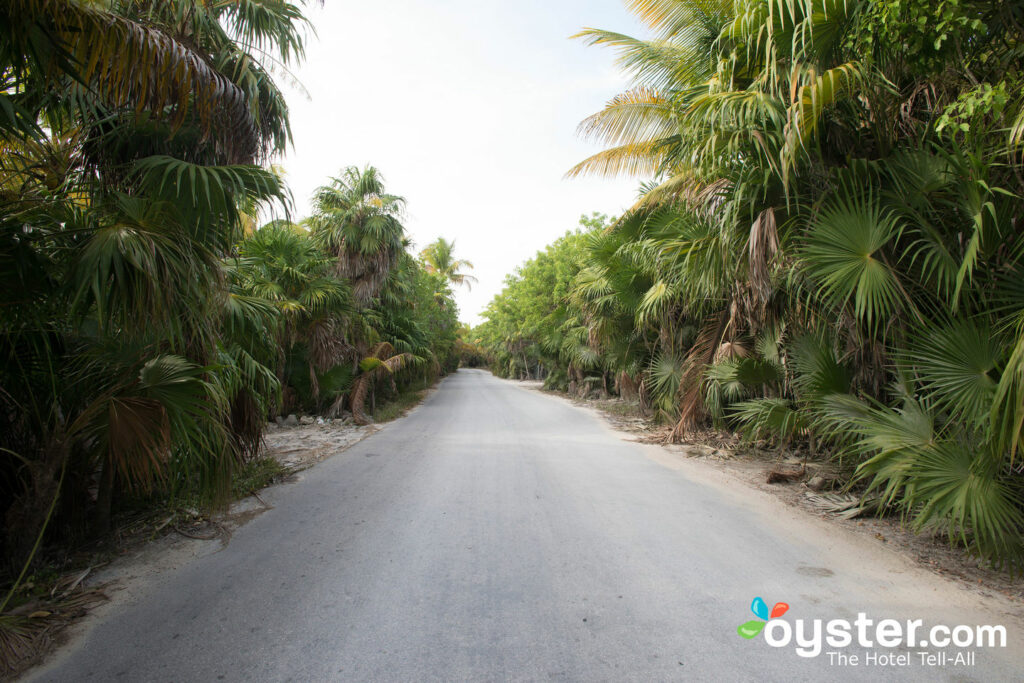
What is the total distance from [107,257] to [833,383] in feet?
18.9

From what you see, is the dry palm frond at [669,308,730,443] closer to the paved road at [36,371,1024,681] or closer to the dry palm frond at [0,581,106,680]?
the paved road at [36,371,1024,681]

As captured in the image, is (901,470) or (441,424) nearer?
(901,470)

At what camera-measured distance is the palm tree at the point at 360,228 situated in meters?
12.1

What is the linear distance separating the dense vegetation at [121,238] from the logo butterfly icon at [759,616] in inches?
140

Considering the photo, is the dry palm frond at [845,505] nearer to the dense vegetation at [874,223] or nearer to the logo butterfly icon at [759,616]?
the dense vegetation at [874,223]

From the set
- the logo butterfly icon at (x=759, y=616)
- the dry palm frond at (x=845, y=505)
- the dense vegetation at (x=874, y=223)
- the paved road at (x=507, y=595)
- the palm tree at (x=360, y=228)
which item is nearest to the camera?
the paved road at (x=507, y=595)

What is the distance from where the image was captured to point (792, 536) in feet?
13.1

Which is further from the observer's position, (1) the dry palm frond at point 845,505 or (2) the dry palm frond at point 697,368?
(2) the dry palm frond at point 697,368

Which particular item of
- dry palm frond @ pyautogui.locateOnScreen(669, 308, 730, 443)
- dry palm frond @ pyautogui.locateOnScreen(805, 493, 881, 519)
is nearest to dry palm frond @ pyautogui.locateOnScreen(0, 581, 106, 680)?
dry palm frond @ pyautogui.locateOnScreen(805, 493, 881, 519)

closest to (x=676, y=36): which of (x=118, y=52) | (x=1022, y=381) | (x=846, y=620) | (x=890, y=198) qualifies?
(x=890, y=198)

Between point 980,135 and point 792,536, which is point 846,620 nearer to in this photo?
point 792,536

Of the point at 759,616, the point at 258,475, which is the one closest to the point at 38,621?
the point at 258,475

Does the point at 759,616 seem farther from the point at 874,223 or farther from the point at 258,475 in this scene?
the point at 258,475

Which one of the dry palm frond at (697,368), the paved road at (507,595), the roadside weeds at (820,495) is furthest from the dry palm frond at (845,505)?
the dry palm frond at (697,368)
